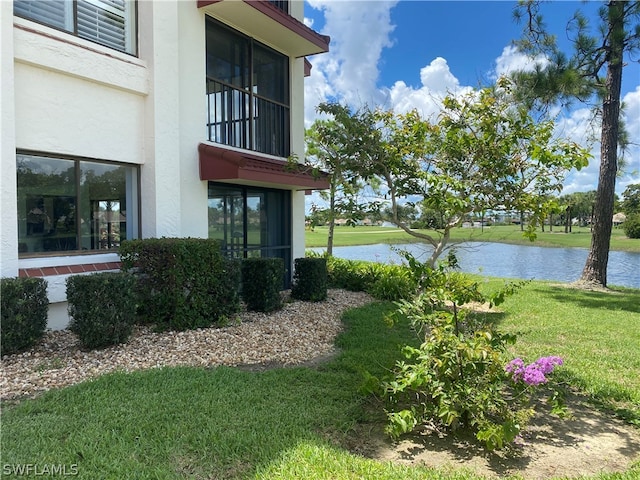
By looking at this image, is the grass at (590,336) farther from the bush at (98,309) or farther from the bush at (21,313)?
the bush at (21,313)

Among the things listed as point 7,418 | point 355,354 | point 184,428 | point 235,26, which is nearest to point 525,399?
point 355,354

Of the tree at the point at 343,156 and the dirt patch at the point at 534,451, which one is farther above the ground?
the tree at the point at 343,156

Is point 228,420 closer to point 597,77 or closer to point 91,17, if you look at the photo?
point 91,17

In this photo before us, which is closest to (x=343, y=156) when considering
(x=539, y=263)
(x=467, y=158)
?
(x=467, y=158)

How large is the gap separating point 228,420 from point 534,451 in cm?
242

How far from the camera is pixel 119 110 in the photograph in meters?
6.57

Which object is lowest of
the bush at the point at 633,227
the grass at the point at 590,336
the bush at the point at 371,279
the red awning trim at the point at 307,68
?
the grass at the point at 590,336

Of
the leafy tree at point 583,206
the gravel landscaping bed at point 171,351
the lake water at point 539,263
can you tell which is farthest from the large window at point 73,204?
the leafy tree at point 583,206

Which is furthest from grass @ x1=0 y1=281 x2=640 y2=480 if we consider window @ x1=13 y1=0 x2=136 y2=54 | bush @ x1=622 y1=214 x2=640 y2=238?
bush @ x1=622 y1=214 x2=640 y2=238

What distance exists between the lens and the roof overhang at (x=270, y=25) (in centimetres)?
772

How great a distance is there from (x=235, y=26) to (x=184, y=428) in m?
7.93

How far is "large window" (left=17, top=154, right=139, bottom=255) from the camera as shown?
564 cm

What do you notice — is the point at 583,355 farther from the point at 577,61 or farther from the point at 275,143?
the point at 577,61

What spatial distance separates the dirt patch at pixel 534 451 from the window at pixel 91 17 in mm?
6747
